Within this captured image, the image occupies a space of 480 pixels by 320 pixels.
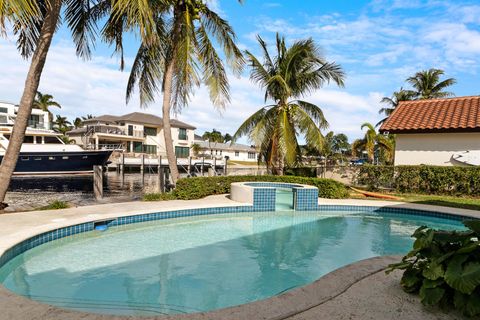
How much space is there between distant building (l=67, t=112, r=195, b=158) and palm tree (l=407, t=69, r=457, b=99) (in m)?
32.3

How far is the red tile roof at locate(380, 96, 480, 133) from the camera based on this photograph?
14.6 m

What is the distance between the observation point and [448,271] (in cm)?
286

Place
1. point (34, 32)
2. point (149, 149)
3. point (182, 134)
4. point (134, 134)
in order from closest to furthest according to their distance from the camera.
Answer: point (34, 32)
point (134, 134)
point (149, 149)
point (182, 134)

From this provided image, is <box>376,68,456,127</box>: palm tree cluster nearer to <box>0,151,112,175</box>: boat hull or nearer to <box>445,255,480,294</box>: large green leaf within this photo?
<box>0,151,112,175</box>: boat hull

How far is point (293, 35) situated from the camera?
15680mm

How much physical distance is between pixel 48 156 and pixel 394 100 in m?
33.4

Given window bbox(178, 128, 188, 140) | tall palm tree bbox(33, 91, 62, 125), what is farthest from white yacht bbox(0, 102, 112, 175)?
tall palm tree bbox(33, 91, 62, 125)

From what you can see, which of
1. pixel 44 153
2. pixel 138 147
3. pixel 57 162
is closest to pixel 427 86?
pixel 57 162

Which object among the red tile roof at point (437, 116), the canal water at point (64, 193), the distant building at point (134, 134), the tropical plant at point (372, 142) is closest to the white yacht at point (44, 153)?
the canal water at point (64, 193)

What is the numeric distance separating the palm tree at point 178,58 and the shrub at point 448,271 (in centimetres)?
939

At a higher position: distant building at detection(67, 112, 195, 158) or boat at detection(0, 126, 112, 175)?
distant building at detection(67, 112, 195, 158)

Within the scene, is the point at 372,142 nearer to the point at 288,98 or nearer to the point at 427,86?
the point at 427,86

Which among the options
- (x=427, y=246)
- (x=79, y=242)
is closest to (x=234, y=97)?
(x=79, y=242)

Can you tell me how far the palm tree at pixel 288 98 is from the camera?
14906 millimetres
